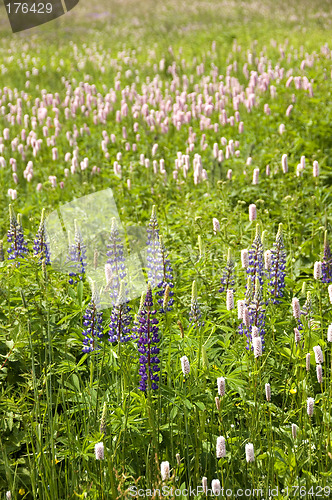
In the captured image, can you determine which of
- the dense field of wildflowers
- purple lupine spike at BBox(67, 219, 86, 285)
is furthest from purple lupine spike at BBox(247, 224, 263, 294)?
purple lupine spike at BBox(67, 219, 86, 285)

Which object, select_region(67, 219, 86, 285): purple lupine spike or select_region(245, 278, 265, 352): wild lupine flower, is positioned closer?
select_region(245, 278, 265, 352): wild lupine flower

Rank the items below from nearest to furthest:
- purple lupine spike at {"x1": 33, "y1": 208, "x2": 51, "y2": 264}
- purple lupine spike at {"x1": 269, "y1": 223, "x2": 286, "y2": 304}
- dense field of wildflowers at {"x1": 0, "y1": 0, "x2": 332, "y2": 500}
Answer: dense field of wildflowers at {"x1": 0, "y1": 0, "x2": 332, "y2": 500} → purple lupine spike at {"x1": 269, "y1": 223, "x2": 286, "y2": 304} → purple lupine spike at {"x1": 33, "y1": 208, "x2": 51, "y2": 264}

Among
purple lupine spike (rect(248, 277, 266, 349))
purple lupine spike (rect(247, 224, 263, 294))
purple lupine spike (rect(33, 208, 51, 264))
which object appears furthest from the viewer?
purple lupine spike (rect(33, 208, 51, 264))

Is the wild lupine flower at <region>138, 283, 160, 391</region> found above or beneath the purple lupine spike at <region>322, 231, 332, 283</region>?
above

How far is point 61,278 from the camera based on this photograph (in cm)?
362

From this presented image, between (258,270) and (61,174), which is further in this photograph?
(61,174)

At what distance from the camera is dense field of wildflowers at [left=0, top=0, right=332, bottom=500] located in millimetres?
2455

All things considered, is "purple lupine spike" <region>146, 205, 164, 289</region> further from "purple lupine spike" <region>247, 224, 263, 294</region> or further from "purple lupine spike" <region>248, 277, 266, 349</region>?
"purple lupine spike" <region>248, 277, 266, 349</region>

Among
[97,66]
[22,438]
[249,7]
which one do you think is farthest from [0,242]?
[249,7]

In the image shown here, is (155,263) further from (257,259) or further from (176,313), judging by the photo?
(257,259)

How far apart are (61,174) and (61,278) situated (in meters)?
4.27

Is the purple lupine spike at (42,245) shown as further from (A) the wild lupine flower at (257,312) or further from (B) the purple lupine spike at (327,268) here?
(B) the purple lupine spike at (327,268)

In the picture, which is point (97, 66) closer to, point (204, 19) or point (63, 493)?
point (204, 19)

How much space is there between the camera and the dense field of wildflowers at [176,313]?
2.46 meters
